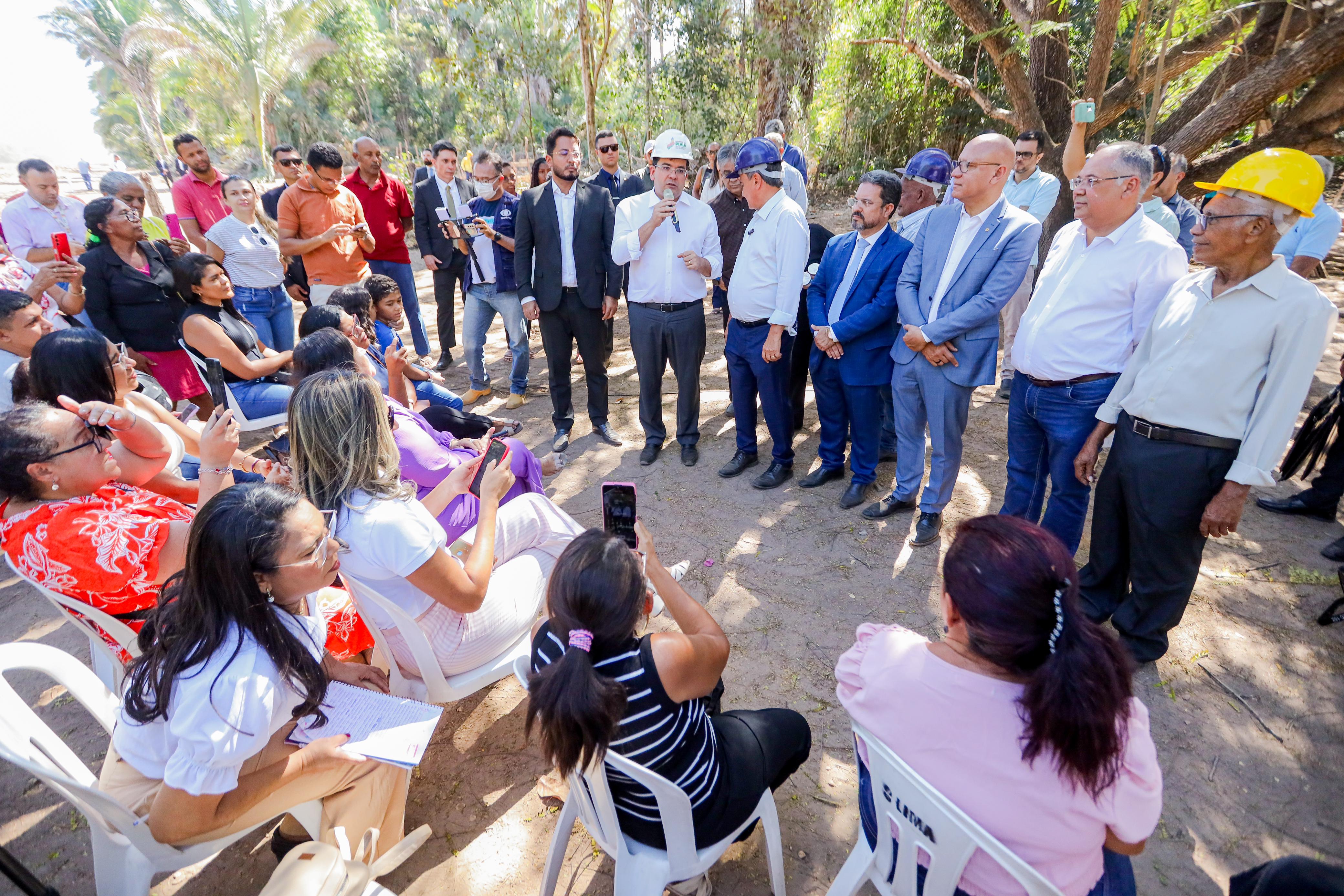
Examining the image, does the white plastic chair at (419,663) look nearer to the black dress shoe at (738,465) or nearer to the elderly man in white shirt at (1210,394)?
the elderly man in white shirt at (1210,394)

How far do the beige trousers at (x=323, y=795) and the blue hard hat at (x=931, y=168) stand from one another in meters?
4.16

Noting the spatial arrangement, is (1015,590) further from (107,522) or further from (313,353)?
(313,353)

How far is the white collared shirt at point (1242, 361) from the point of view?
2117mm

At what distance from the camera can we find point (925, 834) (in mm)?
1355

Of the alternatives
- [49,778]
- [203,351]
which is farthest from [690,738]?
[203,351]

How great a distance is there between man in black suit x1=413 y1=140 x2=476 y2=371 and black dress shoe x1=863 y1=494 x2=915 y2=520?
4062 mm

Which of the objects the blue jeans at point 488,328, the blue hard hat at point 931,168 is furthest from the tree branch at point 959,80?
the blue jeans at point 488,328

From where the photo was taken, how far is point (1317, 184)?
6.64ft

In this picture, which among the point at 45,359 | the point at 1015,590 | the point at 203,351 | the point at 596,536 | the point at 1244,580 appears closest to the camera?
the point at 1015,590

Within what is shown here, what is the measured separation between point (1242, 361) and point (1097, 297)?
2.02ft

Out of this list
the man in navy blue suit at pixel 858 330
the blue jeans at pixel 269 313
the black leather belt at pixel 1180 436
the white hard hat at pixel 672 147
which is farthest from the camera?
the blue jeans at pixel 269 313

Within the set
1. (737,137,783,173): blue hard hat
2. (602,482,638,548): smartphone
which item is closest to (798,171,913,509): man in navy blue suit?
(737,137,783,173): blue hard hat

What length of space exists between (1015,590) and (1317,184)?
1.88 m

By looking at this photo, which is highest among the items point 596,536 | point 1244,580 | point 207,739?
point 596,536
